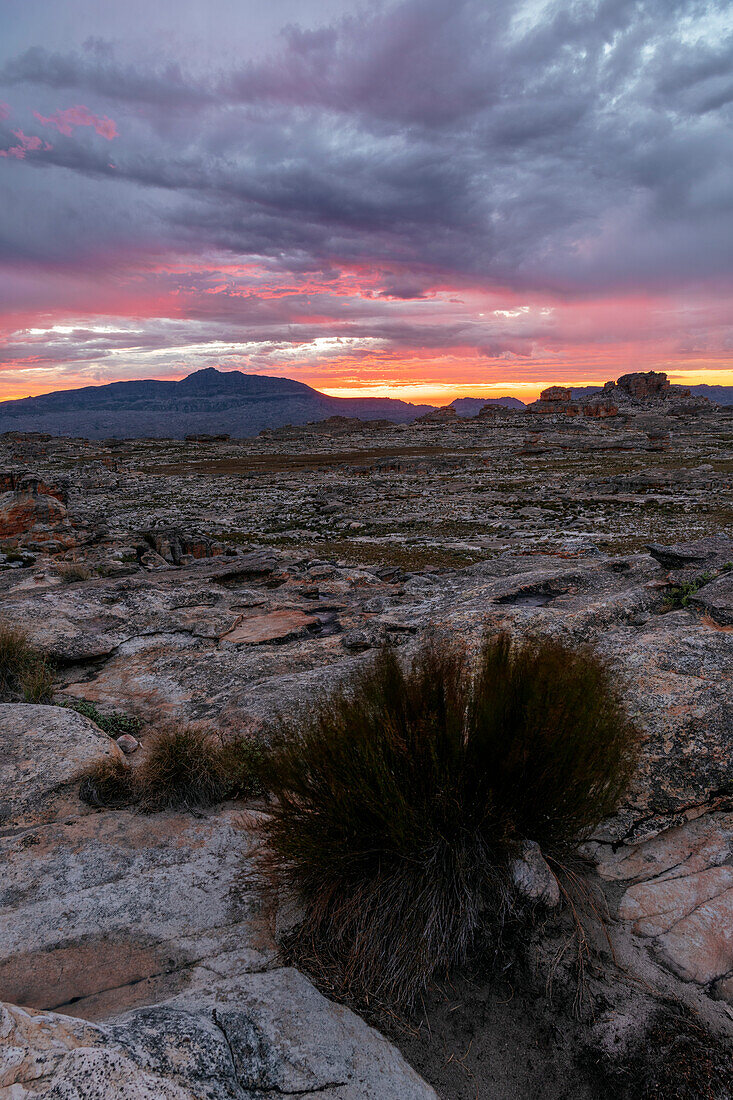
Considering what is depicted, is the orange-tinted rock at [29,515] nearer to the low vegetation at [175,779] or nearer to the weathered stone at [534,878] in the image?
the low vegetation at [175,779]

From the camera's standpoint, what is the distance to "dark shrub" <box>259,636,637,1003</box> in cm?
274

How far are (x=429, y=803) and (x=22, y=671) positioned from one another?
631cm

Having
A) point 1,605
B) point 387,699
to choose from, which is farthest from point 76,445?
point 387,699

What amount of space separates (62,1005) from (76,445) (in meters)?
132

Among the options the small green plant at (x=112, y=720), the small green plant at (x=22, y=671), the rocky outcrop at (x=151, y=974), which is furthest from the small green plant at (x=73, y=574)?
the rocky outcrop at (x=151, y=974)

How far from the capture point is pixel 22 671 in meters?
6.85

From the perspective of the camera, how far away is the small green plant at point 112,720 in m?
5.85

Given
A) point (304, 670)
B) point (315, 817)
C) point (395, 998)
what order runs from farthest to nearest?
1. point (304, 670)
2. point (315, 817)
3. point (395, 998)

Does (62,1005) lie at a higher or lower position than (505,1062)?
higher

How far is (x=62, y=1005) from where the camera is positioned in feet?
8.39

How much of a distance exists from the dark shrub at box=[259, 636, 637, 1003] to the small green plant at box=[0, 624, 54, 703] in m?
4.63

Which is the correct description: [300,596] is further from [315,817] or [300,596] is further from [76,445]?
[76,445]

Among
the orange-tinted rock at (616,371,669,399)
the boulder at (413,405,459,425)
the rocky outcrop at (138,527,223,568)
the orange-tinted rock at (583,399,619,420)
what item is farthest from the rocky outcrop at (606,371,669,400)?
the rocky outcrop at (138,527,223,568)

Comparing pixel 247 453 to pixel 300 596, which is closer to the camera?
pixel 300 596
